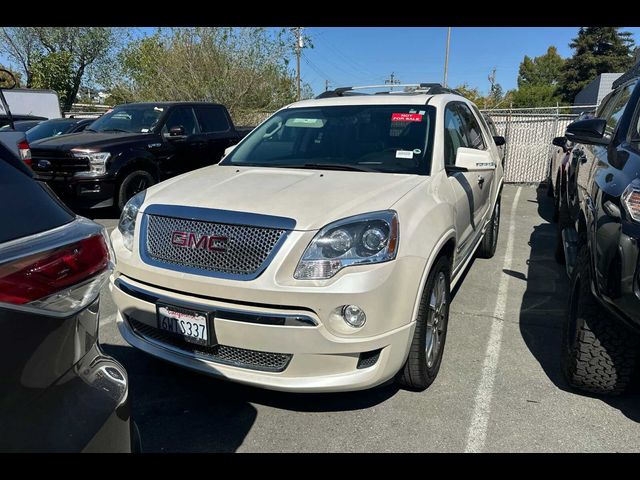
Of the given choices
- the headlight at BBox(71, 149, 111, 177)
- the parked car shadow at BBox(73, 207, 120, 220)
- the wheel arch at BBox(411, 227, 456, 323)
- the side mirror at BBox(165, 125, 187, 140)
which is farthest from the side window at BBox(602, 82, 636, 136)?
the parked car shadow at BBox(73, 207, 120, 220)

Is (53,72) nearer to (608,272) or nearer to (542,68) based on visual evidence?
(608,272)

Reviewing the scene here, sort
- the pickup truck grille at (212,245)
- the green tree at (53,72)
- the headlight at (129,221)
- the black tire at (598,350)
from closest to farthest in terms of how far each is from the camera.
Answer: the pickup truck grille at (212,245) < the black tire at (598,350) < the headlight at (129,221) < the green tree at (53,72)

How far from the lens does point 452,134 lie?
3957mm

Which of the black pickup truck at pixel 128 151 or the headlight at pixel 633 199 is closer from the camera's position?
the headlight at pixel 633 199

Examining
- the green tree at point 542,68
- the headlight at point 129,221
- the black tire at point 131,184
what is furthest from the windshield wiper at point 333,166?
the green tree at point 542,68

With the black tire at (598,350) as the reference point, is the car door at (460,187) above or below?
above

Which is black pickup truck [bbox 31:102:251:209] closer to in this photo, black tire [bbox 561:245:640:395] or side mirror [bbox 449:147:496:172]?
side mirror [bbox 449:147:496:172]

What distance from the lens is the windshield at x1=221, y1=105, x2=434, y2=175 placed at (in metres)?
3.52

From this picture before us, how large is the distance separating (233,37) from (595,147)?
63.9ft

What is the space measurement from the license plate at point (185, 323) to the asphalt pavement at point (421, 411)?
54 centimetres

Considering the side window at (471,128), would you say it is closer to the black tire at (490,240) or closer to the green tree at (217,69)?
the black tire at (490,240)

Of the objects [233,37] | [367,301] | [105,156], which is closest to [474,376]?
[367,301]

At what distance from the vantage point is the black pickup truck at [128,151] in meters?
Result: 7.48

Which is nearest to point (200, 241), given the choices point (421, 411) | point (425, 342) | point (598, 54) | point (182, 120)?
point (425, 342)
